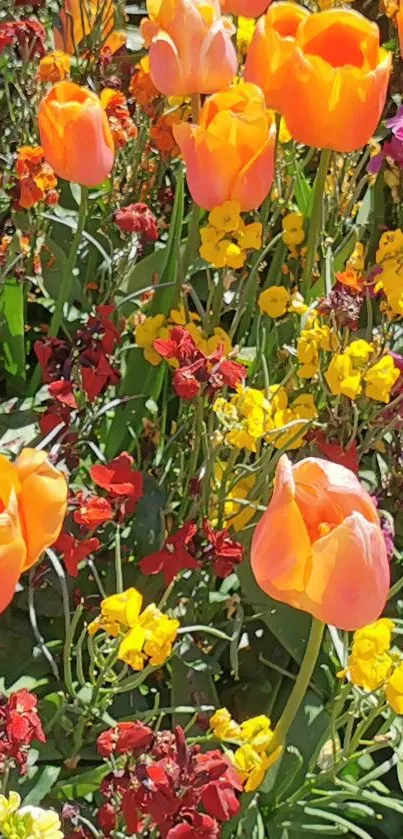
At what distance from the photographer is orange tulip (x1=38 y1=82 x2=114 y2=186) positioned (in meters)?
1.03

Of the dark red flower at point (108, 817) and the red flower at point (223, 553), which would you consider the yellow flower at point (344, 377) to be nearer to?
the red flower at point (223, 553)

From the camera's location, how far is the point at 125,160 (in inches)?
56.0

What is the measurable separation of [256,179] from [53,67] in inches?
17.0

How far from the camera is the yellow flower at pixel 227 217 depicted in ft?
3.35

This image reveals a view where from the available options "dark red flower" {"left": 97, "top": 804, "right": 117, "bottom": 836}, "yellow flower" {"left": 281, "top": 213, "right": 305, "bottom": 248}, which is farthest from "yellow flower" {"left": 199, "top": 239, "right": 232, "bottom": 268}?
"dark red flower" {"left": 97, "top": 804, "right": 117, "bottom": 836}

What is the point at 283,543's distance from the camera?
687 mm

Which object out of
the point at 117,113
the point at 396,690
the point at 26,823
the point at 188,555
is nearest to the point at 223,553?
the point at 188,555

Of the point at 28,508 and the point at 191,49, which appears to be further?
the point at 191,49

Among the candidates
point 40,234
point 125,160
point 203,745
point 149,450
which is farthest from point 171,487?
point 125,160

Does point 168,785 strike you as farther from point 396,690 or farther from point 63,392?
point 63,392

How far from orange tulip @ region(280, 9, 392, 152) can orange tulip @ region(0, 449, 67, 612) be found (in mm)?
509

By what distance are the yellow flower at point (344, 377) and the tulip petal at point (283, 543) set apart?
24 centimetres

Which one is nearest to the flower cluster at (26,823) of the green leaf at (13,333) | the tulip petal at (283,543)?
the tulip petal at (283,543)

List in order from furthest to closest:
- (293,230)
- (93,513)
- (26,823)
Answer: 1. (293,230)
2. (93,513)
3. (26,823)
